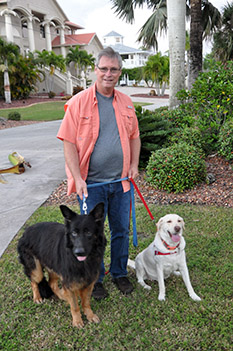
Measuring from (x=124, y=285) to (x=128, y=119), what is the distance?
5.82 ft

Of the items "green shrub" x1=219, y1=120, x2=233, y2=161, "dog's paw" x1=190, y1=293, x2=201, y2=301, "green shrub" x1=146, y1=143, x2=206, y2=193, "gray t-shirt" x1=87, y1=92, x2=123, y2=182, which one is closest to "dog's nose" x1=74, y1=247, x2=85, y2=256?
"gray t-shirt" x1=87, y1=92, x2=123, y2=182

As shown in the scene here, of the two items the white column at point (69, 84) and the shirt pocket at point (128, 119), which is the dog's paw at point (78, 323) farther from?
the white column at point (69, 84)

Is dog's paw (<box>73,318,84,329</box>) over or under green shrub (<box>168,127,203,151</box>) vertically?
under

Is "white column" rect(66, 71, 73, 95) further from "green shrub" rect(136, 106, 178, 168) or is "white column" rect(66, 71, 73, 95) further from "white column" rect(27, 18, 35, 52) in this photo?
"green shrub" rect(136, 106, 178, 168)

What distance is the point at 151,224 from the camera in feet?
15.5

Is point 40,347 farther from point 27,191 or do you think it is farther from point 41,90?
point 41,90

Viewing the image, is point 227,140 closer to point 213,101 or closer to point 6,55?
point 213,101

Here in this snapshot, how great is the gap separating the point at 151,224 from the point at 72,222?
246 centimetres

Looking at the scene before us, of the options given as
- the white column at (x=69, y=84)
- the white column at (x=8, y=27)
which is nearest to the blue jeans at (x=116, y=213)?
the white column at (x=8, y=27)

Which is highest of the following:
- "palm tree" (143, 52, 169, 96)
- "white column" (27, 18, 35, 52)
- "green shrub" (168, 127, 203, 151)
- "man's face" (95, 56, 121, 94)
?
"white column" (27, 18, 35, 52)

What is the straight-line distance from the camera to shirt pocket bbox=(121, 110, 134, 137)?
2.88 m

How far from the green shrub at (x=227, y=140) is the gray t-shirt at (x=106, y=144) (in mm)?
3931

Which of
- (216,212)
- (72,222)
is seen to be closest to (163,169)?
(216,212)

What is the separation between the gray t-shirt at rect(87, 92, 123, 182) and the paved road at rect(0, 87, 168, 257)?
2097mm
